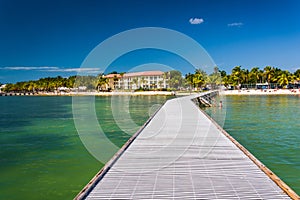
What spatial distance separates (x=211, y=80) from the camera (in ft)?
317

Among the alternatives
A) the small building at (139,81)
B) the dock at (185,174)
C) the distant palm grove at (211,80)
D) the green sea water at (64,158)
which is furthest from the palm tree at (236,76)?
the dock at (185,174)

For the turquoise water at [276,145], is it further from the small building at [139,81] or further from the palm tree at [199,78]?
the small building at [139,81]

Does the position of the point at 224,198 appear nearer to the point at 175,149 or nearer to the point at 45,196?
the point at 175,149

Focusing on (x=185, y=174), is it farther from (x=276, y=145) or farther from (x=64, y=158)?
(x=276, y=145)

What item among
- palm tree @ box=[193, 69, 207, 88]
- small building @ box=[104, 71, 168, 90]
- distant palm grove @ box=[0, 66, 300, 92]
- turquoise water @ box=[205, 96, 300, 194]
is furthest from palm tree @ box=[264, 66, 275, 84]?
turquoise water @ box=[205, 96, 300, 194]

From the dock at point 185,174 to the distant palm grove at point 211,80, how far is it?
79.6 meters

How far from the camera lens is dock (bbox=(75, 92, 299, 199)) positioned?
4812 millimetres

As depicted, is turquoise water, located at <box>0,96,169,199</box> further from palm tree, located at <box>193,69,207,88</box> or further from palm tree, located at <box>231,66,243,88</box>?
palm tree, located at <box>231,66,243,88</box>

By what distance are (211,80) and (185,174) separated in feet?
307

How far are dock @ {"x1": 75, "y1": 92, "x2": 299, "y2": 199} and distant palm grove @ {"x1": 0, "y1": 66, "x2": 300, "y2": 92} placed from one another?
79.6 metres

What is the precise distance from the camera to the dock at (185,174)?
4812 mm

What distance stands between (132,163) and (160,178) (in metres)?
1.23

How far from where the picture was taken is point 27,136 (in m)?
15.7

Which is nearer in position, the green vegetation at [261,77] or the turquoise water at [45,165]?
the turquoise water at [45,165]
